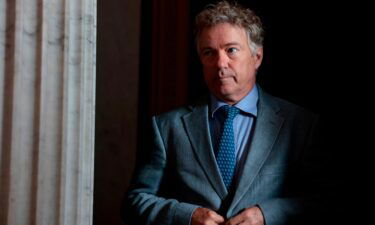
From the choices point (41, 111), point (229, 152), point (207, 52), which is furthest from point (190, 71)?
point (41, 111)

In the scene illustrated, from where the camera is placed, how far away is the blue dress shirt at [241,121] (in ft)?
6.14

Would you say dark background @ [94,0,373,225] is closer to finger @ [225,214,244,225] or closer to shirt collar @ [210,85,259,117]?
shirt collar @ [210,85,259,117]

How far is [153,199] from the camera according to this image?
1.85m

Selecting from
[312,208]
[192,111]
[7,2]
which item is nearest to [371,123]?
[312,208]

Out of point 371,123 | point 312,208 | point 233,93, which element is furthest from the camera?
point 371,123

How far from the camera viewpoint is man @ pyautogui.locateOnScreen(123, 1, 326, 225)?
177cm

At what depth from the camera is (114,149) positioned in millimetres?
2879

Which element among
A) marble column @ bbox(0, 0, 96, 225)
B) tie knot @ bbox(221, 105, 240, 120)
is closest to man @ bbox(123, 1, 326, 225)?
tie knot @ bbox(221, 105, 240, 120)

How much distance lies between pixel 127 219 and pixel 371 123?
108 centimetres

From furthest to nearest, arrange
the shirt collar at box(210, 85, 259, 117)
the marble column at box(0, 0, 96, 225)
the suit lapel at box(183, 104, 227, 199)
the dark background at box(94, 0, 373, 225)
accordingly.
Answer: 1. the dark background at box(94, 0, 373, 225)
2. the shirt collar at box(210, 85, 259, 117)
3. the suit lapel at box(183, 104, 227, 199)
4. the marble column at box(0, 0, 96, 225)

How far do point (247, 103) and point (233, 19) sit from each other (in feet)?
0.99

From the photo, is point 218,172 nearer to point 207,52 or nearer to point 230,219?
point 230,219

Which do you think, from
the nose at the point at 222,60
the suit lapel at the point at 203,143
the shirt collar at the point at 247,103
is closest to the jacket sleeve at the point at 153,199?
the suit lapel at the point at 203,143

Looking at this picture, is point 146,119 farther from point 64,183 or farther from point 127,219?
point 64,183
